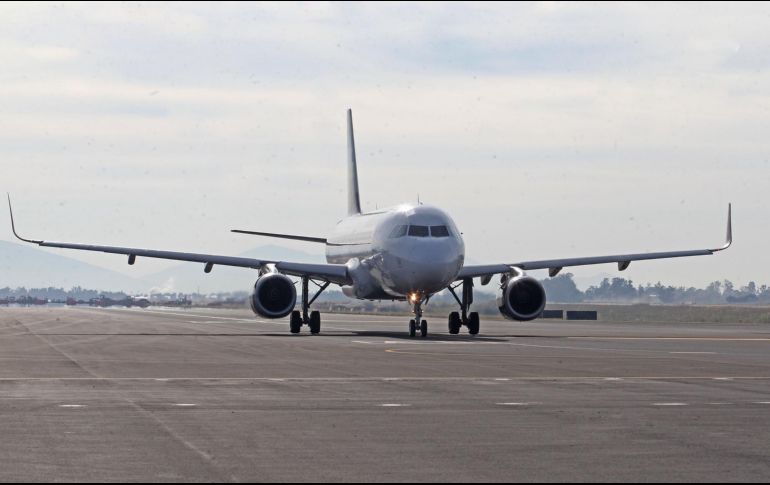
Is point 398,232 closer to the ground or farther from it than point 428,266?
farther from it

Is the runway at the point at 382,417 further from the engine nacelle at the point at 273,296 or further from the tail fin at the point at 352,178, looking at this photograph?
the tail fin at the point at 352,178

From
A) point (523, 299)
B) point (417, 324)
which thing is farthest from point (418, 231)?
point (523, 299)

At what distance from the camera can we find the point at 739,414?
18.0 metres

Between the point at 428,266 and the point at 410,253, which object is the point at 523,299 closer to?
the point at 428,266

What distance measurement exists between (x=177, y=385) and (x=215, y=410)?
15.9 feet

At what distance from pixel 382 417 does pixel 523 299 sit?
34.4m

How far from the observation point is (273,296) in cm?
5022

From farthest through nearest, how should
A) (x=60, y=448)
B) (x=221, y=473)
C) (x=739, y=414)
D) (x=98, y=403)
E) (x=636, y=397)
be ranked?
(x=636, y=397)
(x=98, y=403)
(x=739, y=414)
(x=60, y=448)
(x=221, y=473)

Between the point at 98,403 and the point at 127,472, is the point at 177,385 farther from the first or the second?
the point at 127,472

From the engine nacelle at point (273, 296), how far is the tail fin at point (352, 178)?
19.8 meters

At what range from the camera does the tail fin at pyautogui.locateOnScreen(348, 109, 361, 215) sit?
70.5 metres

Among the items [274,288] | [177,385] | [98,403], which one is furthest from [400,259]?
[98,403]

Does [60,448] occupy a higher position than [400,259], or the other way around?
[400,259]

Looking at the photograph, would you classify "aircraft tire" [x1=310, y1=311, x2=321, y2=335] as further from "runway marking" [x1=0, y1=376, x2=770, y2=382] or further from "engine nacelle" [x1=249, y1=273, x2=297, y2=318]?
"runway marking" [x1=0, y1=376, x2=770, y2=382]
